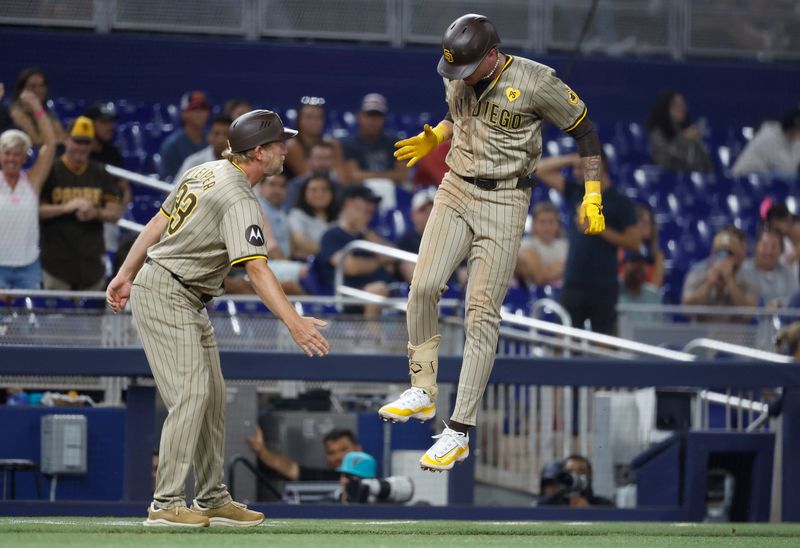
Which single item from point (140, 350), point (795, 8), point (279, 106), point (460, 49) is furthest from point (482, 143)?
point (795, 8)

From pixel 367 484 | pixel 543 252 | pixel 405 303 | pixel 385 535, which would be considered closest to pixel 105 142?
pixel 405 303

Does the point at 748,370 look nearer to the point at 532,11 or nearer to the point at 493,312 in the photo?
the point at 493,312

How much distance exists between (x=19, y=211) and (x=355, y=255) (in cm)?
269

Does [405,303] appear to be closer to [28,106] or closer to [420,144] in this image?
[420,144]

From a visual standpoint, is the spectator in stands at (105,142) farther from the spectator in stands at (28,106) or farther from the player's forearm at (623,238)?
the player's forearm at (623,238)

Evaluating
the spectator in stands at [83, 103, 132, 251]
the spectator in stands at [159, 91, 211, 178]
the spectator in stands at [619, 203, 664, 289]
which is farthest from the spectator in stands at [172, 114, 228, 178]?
the spectator in stands at [619, 203, 664, 289]

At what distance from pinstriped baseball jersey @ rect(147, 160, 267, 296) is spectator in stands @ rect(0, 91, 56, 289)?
4.08 m

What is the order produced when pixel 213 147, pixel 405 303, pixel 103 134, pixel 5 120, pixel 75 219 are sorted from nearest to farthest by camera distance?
1. pixel 405 303
2. pixel 75 219
3. pixel 5 120
4. pixel 213 147
5. pixel 103 134

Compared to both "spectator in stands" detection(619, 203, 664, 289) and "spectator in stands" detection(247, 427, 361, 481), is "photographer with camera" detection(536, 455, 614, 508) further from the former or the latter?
"spectator in stands" detection(619, 203, 664, 289)

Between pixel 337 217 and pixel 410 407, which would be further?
pixel 337 217

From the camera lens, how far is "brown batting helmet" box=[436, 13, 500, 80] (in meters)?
6.27

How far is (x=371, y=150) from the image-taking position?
13617 millimetres

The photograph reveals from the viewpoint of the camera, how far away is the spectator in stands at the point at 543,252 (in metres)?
12.8

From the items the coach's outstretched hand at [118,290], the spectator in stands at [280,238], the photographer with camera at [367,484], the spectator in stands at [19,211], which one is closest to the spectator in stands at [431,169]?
the spectator in stands at [280,238]
